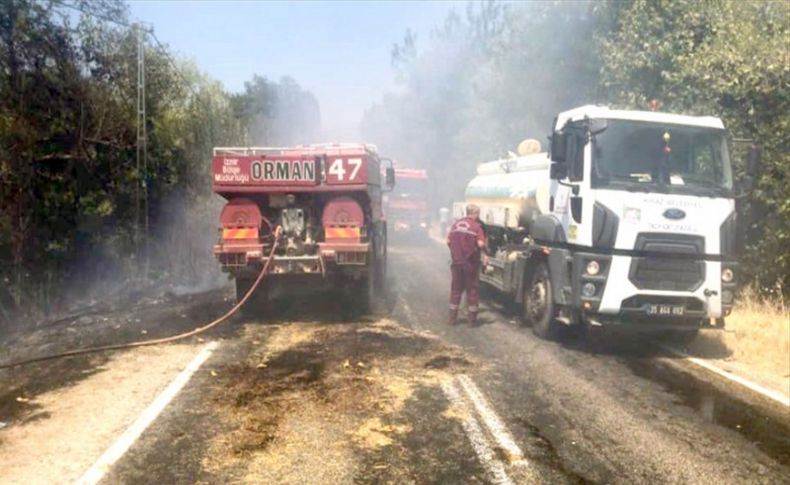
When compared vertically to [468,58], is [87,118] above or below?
below

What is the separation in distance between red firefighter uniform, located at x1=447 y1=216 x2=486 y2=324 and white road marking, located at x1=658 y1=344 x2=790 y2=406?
2.84 metres

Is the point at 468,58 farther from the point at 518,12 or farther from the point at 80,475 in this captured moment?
the point at 80,475

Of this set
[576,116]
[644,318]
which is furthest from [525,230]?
[644,318]

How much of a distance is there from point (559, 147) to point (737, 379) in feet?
11.5

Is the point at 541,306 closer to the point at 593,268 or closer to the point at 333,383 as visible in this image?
the point at 593,268

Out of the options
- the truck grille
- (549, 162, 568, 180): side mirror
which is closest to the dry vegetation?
the truck grille

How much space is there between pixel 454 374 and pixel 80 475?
13.2 feet

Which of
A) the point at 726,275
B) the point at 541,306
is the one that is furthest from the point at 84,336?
the point at 726,275

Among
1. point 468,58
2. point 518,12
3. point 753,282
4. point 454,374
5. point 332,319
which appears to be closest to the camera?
point 454,374

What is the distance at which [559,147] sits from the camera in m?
9.04

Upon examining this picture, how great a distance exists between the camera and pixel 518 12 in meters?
25.4

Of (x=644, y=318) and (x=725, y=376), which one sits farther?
(x=644, y=318)

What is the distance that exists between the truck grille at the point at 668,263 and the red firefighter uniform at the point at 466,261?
274 centimetres

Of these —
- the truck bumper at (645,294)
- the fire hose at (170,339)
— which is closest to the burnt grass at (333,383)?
the fire hose at (170,339)
